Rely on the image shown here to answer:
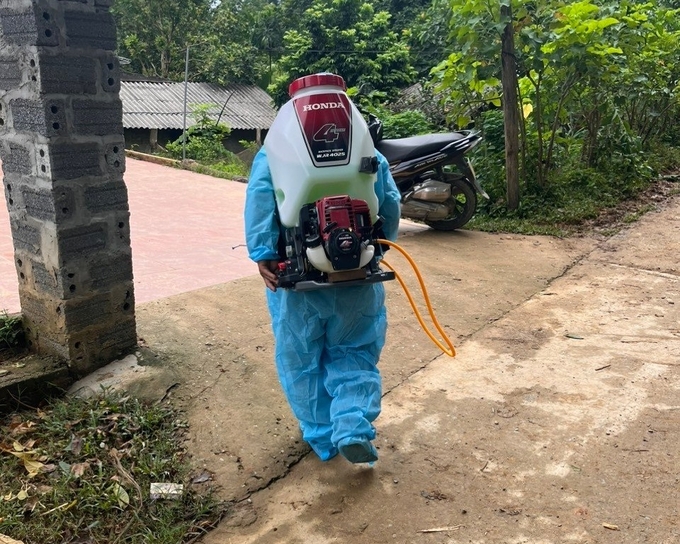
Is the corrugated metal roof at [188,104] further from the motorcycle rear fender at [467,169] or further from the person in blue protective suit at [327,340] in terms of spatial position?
the person in blue protective suit at [327,340]

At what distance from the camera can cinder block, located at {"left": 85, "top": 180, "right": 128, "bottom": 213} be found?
2.84 metres

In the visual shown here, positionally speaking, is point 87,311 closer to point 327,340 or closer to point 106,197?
point 106,197

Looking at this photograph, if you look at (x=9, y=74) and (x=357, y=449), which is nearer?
(x=357, y=449)

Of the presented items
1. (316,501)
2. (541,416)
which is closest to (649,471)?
(541,416)

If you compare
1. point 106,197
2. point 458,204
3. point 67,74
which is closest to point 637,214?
point 458,204

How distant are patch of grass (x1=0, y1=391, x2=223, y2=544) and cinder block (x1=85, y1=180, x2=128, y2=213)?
84 centimetres

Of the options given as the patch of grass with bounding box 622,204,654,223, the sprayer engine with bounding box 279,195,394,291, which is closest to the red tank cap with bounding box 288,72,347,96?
the sprayer engine with bounding box 279,195,394,291

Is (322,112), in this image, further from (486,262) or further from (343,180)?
(486,262)

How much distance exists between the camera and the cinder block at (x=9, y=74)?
2691 millimetres

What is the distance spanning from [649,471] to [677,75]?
8.10 m

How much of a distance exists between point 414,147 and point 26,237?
3.61 metres

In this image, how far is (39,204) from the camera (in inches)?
109

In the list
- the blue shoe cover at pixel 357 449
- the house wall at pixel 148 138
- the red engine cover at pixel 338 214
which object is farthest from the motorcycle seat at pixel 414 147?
the house wall at pixel 148 138

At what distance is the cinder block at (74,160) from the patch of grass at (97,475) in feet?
3.21
